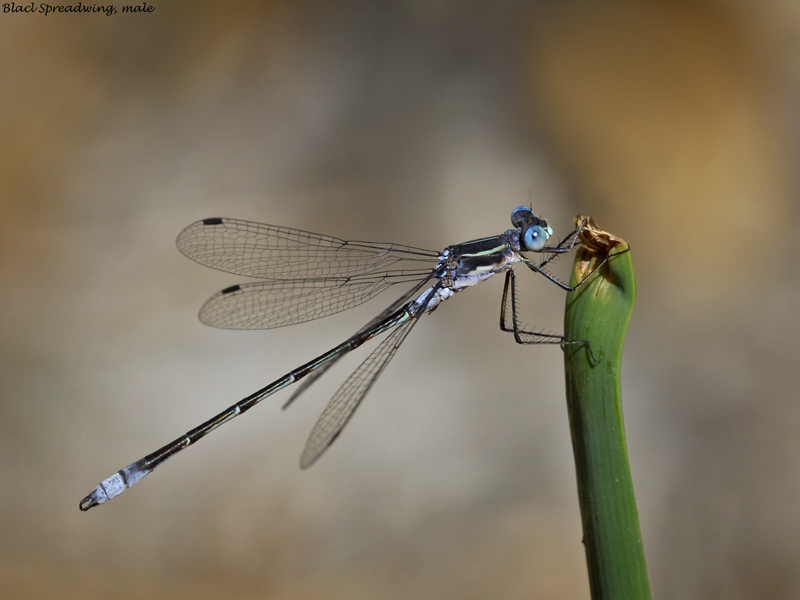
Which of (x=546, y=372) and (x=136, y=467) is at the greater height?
(x=546, y=372)

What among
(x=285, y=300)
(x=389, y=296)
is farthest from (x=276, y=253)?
(x=389, y=296)

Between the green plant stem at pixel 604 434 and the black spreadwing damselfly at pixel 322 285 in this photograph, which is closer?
the green plant stem at pixel 604 434

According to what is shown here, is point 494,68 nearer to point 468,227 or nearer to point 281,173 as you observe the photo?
point 468,227

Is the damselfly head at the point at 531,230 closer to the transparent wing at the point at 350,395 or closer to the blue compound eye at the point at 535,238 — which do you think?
the blue compound eye at the point at 535,238

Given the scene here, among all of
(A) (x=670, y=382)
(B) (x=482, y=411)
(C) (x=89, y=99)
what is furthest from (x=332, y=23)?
(A) (x=670, y=382)

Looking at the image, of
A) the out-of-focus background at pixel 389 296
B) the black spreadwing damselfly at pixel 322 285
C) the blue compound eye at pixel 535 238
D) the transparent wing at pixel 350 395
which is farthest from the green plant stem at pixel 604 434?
the out-of-focus background at pixel 389 296

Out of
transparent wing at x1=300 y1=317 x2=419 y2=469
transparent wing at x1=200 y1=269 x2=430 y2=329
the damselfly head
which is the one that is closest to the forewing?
transparent wing at x1=200 y1=269 x2=430 y2=329
